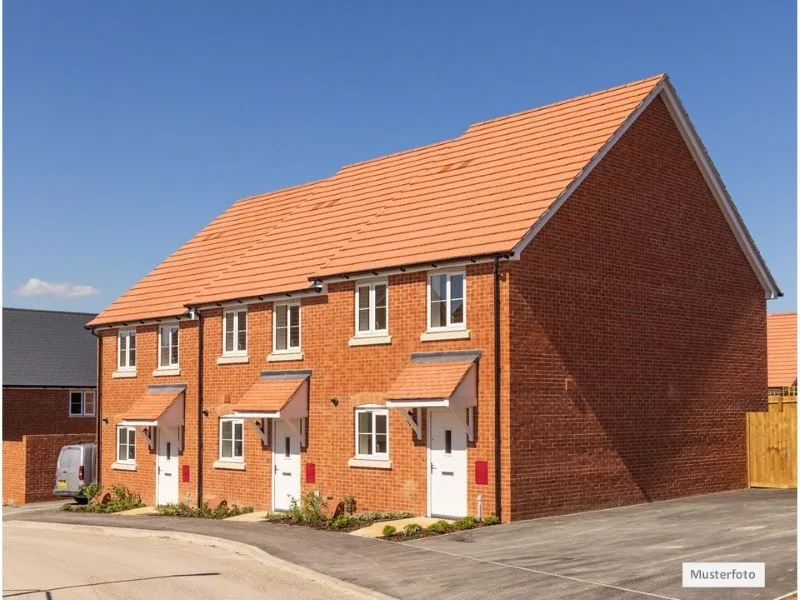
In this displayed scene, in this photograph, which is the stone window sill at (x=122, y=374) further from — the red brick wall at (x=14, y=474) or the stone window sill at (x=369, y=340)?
the stone window sill at (x=369, y=340)

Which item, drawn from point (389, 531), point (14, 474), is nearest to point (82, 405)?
point (14, 474)

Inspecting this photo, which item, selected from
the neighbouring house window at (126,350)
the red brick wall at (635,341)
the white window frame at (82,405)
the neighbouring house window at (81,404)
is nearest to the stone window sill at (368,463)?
the red brick wall at (635,341)

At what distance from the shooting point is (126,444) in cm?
3625

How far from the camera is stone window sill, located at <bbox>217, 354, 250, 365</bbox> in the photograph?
102 ft

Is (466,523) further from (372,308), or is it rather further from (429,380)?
(372,308)

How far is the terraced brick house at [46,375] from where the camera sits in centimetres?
4631

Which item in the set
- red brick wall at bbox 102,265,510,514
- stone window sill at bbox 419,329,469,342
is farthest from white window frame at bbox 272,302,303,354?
stone window sill at bbox 419,329,469,342

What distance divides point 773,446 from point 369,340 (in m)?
11.5

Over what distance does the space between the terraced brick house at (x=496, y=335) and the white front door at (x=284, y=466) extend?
6 cm

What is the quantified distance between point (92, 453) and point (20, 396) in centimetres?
1038

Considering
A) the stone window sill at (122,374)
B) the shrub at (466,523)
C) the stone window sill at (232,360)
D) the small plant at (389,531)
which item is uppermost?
the stone window sill at (232,360)

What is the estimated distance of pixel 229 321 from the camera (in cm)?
3203

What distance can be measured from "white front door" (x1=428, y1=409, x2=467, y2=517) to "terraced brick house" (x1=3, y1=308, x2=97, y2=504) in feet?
75.0

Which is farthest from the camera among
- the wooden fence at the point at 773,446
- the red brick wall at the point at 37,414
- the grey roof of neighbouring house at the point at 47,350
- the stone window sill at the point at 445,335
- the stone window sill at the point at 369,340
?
the grey roof of neighbouring house at the point at 47,350
